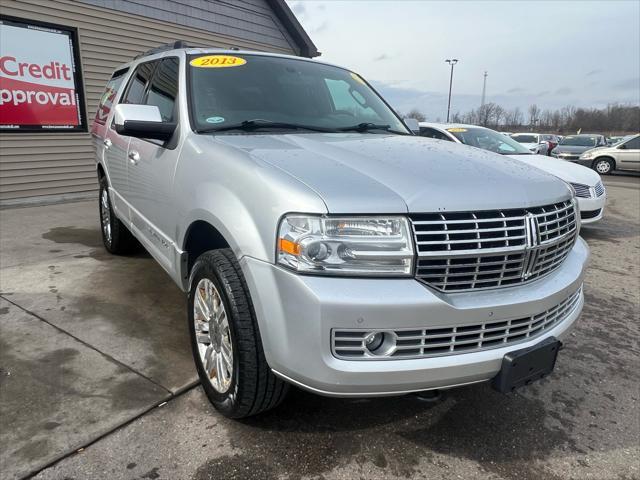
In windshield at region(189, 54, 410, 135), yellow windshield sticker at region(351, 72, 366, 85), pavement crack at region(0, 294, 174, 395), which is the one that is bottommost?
pavement crack at region(0, 294, 174, 395)

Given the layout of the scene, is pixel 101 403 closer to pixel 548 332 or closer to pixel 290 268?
pixel 290 268

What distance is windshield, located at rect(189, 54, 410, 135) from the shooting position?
9.50ft

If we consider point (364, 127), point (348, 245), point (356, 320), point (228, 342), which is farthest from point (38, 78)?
point (356, 320)

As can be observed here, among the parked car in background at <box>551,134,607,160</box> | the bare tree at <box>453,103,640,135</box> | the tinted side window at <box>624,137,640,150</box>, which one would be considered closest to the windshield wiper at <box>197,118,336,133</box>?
the tinted side window at <box>624,137,640,150</box>

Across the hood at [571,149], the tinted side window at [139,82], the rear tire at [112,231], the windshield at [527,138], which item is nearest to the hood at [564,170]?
the tinted side window at [139,82]

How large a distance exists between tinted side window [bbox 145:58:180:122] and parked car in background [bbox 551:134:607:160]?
814 inches

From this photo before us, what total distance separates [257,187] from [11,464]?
5.11 ft

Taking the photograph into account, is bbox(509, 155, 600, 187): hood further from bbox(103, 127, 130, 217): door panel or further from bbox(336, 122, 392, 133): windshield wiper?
bbox(103, 127, 130, 217): door panel

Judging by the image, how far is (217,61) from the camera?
3.16 meters

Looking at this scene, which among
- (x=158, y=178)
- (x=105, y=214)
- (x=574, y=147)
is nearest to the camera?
(x=158, y=178)

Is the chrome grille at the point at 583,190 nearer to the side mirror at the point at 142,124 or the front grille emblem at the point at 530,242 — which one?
the front grille emblem at the point at 530,242

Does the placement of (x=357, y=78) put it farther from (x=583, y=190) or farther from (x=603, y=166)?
(x=603, y=166)

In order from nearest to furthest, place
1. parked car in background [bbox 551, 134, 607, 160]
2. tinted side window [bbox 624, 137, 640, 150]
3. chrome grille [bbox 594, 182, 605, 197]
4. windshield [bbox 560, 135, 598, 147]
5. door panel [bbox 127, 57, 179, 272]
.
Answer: door panel [bbox 127, 57, 179, 272] → chrome grille [bbox 594, 182, 605, 197] → tinted side window [bbox 624, 137, 640, 150] → parked car in background [bbox 551, 134, 607, 160] → windshield [bbox 560, 135, 598, 147]

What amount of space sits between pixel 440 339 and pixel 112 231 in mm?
3921
